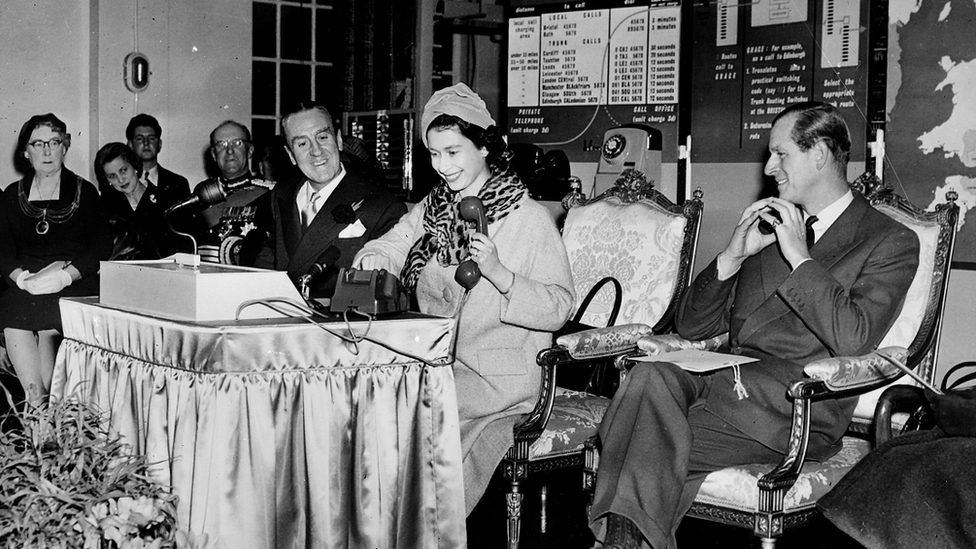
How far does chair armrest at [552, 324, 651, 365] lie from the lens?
287 cm

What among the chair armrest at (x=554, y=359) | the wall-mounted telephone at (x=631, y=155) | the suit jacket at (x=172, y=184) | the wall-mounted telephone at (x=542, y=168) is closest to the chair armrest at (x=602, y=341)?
the chair armrest at (x=554, y=359)

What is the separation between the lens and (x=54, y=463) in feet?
5.77

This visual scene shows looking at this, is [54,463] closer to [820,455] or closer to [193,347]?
[193,347]

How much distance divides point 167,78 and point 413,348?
15.7ft

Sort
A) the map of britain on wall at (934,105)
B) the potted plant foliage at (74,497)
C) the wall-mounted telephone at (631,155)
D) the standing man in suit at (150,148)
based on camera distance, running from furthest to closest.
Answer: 1. the standing man in suit at (150,148)
2. the wall-mounted telephone at (631,155)
3. the map of britain on wall at (934,105)
4. the potted plant foliage at (74,497)

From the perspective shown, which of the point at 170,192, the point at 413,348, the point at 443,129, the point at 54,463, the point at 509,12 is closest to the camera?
the point at 54,463

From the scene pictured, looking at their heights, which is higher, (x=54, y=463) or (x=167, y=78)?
(x=167, y=78)

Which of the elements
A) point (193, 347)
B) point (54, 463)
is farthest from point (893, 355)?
point (54, 463)

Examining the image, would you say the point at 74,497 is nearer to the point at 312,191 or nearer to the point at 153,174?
the point at 312,191

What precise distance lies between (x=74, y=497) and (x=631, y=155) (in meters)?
3.89

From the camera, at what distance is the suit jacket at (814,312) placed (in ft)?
8.24

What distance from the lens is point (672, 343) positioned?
115 inches

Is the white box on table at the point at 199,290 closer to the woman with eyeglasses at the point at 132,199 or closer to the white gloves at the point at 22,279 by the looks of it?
the white gloves at the point at 22,279

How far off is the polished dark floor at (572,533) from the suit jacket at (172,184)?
105 inches
